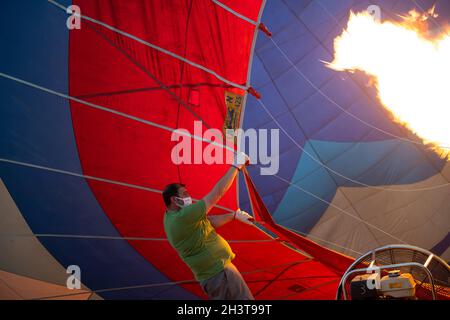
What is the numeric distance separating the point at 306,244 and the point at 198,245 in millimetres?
1056

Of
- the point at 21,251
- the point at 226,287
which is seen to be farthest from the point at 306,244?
the point at 21,251

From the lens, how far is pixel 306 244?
3008 millimetres

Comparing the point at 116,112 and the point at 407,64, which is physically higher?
the point at 407,64

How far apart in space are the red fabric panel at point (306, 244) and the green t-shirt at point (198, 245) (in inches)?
30.8

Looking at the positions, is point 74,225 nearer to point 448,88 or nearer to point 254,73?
point 254,73

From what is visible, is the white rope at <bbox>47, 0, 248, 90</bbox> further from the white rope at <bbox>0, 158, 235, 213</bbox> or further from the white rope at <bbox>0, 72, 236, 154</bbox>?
the white rope at <bbox>0, 158, 235, 213</bbox>

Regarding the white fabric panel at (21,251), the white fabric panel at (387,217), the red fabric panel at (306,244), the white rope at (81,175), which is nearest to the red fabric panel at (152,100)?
the white rope at (81,175)

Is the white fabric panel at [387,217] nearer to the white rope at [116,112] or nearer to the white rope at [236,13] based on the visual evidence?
the white rope at [116,112]

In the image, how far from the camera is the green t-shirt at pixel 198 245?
2.12 metres

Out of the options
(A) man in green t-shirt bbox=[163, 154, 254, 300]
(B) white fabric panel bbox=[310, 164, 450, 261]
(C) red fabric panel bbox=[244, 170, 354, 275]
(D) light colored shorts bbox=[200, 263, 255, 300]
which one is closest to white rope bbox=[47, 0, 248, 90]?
(C) red fabric panel bbox=[244, 170, 354, 275]

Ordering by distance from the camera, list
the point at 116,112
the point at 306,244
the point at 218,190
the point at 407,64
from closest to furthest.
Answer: the point at 218,190 < the point at 116,112 < the point at 306,244 < the point at 407,64

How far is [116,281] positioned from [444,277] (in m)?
1.95

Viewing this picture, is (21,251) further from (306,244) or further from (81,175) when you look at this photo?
(306,244)
